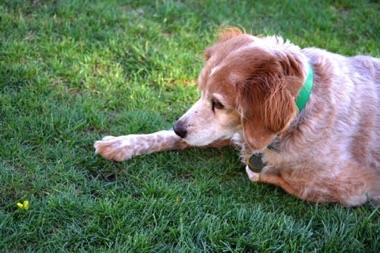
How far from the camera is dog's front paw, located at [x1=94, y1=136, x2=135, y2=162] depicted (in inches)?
144

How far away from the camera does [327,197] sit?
11.4 feet

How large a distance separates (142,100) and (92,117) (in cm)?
51

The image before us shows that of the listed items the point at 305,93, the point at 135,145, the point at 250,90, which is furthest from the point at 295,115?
the point at 135,145

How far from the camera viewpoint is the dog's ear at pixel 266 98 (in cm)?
297

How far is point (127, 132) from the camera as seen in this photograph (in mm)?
4047

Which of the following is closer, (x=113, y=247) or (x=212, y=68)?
(x=113, y=247)

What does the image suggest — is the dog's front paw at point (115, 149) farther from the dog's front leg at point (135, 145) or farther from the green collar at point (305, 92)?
the green collar at point (305, 92)

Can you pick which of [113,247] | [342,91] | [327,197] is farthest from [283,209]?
[113,247]

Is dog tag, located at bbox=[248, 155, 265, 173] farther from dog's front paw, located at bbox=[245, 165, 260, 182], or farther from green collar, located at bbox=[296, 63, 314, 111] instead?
green collar, located at bbox=[296, 63, 314, 111]

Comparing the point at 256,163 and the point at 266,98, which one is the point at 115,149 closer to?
the point at 256,163

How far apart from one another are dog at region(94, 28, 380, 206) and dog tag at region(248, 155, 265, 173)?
0.10ft

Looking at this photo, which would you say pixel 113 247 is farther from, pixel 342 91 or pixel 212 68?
pixel 342 91

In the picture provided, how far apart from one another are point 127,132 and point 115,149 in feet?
1.35

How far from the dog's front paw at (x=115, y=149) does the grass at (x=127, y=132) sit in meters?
0.07
